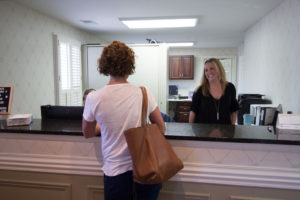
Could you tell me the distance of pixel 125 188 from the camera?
1.02 metres

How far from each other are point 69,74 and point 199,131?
11.0ft

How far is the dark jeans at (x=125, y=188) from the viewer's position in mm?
1008

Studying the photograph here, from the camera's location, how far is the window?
3.83 meters

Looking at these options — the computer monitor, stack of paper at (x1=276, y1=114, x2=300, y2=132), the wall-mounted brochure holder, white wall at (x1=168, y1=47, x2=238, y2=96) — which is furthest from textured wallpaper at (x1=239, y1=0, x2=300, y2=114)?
white wall at (x1=168, y1=47, x2=238, y2=96)

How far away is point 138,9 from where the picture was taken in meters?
3.15

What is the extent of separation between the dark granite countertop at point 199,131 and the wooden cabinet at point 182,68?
17.6 feet

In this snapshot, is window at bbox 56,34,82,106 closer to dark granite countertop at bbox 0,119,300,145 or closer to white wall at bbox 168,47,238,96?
dark granite countertop at bbox 0,119,300,145

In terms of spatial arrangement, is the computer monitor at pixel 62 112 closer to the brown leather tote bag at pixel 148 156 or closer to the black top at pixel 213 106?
the brown leather tote bag at pixel 148 156

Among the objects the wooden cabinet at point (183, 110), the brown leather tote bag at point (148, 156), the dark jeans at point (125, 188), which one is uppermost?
the brown leather tote bag at point (148, 156)

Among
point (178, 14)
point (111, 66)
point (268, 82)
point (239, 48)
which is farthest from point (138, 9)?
point (239, 48)

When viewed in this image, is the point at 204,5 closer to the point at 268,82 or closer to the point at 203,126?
the point at 268,82

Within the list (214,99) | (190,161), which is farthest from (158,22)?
(190,161)

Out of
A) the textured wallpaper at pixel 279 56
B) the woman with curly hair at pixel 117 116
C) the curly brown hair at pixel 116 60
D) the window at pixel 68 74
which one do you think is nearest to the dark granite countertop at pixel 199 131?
the woman with curly hair at pixel 117 116

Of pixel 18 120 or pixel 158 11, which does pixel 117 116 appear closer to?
pixel 18 120
